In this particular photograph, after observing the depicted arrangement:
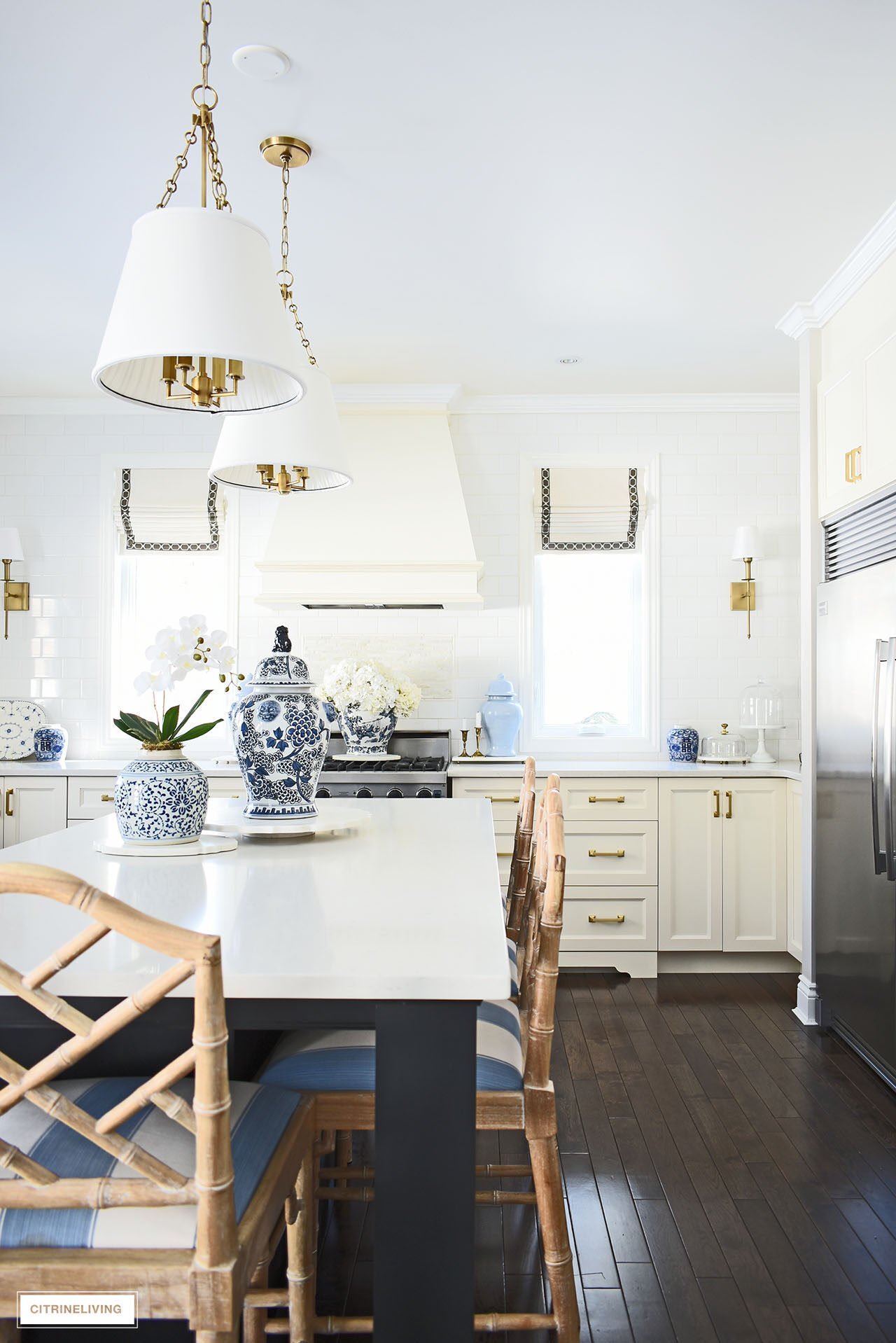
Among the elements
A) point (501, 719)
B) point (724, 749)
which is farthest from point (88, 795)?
→ point (724, 749)

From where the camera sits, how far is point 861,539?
3383 millimetres

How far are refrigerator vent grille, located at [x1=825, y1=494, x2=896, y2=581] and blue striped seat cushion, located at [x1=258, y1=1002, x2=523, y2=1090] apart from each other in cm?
219

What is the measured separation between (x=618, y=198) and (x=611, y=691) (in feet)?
8.42

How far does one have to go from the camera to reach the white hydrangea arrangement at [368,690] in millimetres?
4414

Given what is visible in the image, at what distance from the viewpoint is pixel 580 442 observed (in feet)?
16.3

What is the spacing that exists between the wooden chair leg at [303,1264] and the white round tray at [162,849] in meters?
0.63

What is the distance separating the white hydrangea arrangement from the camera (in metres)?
4.41

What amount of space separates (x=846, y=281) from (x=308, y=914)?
3110mm

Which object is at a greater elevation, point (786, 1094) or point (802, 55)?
point (802, 55)

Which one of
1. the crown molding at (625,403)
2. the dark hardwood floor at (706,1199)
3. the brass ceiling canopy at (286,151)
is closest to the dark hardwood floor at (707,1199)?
the dark hardwood floor at (706,1199)

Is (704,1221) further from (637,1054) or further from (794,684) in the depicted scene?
(794,684)

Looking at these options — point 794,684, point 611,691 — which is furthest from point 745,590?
point 611,691

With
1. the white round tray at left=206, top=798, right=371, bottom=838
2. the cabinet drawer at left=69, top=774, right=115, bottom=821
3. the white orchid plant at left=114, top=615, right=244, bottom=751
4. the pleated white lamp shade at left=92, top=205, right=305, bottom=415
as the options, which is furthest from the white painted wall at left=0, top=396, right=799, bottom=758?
the pleated white lamp shade at left=92, top=205, right=305, bottom=415

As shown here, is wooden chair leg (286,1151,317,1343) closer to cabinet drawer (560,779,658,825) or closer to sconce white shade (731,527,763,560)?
cabinet drawer (560,779,658,825)
